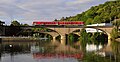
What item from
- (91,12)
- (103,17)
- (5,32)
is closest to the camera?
(5,32)

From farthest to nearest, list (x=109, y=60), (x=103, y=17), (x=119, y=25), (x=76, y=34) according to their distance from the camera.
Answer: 1. (x=103, y=17)
2. (x=76, y=34)
3. (x=119, y=25)
4. (x=109, y=60)

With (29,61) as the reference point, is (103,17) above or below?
above

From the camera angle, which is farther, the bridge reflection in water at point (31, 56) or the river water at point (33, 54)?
the river water at point (33, 54)

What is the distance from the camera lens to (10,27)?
127000 mm

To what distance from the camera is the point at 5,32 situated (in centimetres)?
12925

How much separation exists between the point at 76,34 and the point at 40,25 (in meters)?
27.1

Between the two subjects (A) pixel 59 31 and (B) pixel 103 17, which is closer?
(A) pixel 59 31

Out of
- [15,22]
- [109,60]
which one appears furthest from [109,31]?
[109,60]

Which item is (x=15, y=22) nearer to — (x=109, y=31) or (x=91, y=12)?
(x=91, y=12)

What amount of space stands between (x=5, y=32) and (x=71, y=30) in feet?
88.9

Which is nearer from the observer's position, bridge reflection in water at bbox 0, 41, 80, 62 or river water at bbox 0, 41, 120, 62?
bridge reflection in water at bbox 0, 41, 80, 62

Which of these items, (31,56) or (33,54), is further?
(33,54)

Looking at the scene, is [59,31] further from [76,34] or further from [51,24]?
[76,34]

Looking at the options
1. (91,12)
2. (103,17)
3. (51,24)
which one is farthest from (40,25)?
(91,12)
